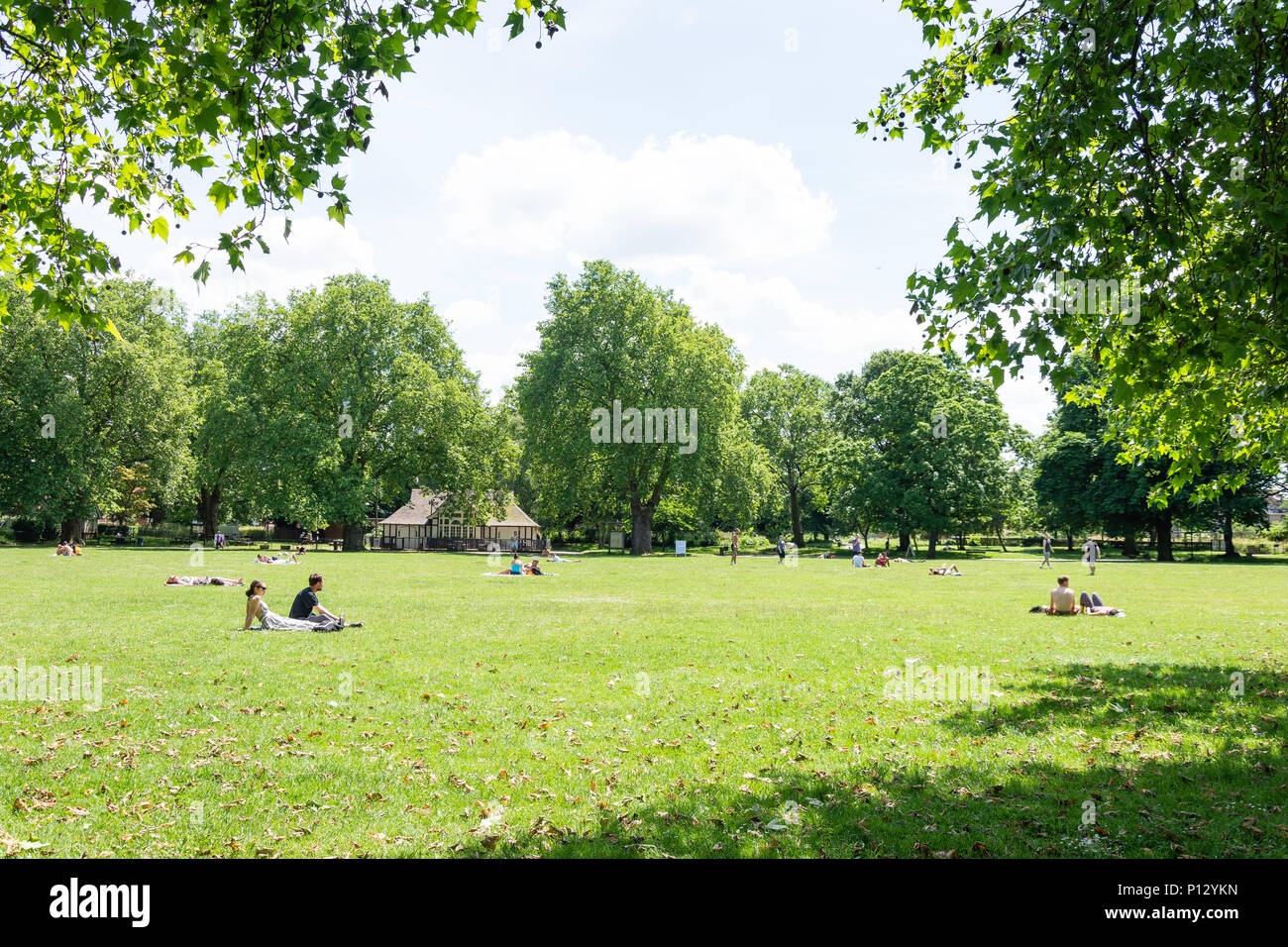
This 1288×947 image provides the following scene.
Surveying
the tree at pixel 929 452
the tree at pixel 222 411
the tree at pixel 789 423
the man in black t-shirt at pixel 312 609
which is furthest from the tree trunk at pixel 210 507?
the man in black t-shirt at pixel 312 609

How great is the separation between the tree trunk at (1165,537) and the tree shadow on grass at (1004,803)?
57.8 metres

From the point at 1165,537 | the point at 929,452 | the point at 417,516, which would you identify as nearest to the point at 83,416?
the point at 417,516

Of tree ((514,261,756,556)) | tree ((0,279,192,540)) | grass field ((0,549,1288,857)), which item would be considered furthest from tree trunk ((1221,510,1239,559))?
tree ((0,279,192,540))

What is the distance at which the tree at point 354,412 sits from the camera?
52844mm

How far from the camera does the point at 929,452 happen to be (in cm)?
5728

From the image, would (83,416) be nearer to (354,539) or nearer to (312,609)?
(354,539)

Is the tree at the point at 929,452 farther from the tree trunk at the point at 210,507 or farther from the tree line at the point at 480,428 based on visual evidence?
the tree trunk at the point at 210,507

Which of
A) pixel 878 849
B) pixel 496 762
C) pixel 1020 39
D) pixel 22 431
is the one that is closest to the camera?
pixel 878 849

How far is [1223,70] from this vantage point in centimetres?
739

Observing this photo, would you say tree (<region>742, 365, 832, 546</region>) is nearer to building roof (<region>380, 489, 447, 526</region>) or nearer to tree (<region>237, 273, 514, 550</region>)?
tree (<region>237, 273, 514, 550</region>)

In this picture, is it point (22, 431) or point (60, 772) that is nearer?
point (60, 772)

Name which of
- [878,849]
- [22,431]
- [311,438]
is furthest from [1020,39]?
[22,431]

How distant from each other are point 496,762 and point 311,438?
164ft
